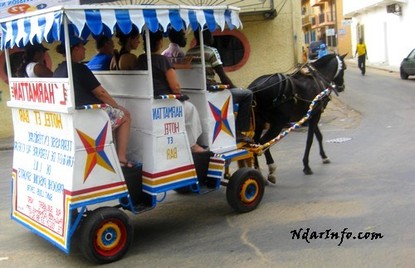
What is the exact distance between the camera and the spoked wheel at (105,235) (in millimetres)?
4730

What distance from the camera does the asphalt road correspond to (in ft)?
15.8

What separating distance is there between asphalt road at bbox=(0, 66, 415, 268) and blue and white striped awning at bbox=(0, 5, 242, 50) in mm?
2182

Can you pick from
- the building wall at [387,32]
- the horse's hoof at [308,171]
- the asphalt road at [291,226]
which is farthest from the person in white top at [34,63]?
the building wall at [387,32]

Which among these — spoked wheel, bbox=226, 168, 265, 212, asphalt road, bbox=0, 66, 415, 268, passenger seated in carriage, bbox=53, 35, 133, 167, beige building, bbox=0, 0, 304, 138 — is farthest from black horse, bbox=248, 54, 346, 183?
beige building, bbox=0, 0, 304, 138

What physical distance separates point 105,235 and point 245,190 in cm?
190

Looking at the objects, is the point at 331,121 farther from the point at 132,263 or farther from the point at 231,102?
the point at 132,263

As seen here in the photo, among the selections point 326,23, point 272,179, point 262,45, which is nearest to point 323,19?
point 326,23

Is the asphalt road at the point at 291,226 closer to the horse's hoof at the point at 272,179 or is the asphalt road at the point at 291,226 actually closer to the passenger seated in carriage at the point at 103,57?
the horse's hoof at the point at 272,179

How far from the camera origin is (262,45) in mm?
13773

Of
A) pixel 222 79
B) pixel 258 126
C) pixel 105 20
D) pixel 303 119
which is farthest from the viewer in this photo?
pixel 258 126

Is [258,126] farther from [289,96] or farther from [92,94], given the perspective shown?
[92,94]

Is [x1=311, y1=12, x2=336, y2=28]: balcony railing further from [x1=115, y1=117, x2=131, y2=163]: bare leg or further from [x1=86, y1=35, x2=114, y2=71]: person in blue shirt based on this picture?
[x1=115, y1=117, x2=131, y2=163]: bare leg

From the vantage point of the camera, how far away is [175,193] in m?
7.34

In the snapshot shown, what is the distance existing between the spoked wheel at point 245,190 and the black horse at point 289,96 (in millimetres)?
1236
